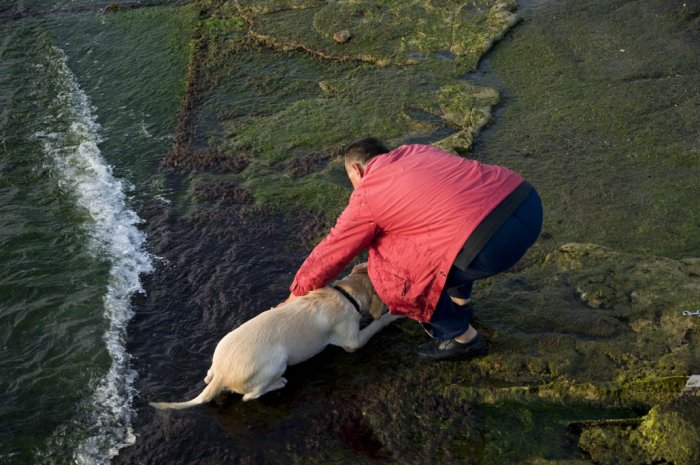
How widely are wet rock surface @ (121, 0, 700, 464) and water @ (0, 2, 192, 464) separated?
29 centimetres

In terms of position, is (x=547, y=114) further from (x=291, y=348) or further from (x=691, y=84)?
(x=291, y=348)

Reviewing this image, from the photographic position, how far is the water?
15.9ft

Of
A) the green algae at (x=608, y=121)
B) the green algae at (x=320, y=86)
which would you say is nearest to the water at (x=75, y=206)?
the green algae at (x=320, y=86)

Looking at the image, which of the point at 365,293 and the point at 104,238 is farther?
the point at 104,238

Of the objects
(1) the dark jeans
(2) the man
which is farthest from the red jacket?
(1) the dark jeans

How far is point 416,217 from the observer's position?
420cm

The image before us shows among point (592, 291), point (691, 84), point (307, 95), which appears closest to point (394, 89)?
point (307, 95)

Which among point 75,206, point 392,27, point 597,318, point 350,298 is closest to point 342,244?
point 350,298

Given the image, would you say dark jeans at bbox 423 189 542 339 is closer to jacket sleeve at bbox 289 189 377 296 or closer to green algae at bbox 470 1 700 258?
jacket sleeve at bbox 289 189 377 296

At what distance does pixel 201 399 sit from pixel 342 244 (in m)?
1.39

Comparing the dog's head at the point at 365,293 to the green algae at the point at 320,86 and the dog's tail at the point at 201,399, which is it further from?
the green algae at the point at 320,86

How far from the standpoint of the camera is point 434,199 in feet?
13.6

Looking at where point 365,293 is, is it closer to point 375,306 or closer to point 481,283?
point 375,306

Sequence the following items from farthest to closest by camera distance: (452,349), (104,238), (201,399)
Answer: (104,238) < (452,349) < (201,399)
